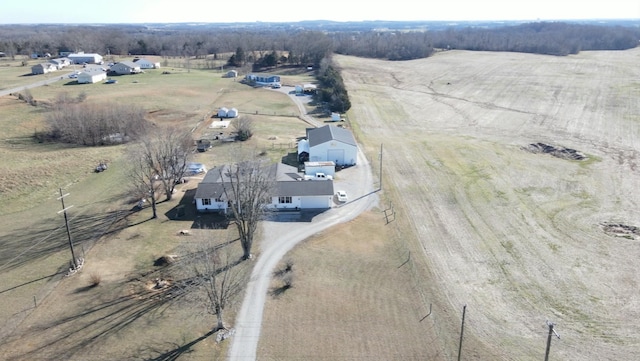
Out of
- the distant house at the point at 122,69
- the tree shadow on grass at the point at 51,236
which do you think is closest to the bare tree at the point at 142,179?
the tree shadow on grass at the point at 51,236

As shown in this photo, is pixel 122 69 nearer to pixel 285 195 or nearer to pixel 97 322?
pixel 285 195

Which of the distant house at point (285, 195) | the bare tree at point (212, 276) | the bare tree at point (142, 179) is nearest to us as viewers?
the bare tree at point (212, 276)

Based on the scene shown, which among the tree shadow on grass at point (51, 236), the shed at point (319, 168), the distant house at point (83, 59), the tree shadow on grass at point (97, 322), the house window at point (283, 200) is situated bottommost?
the tree shadow on grass at point (97, 322)

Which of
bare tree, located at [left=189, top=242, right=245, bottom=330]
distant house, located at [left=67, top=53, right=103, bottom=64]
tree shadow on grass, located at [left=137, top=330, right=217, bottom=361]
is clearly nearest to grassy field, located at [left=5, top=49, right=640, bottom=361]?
tree shadow on grass, located at [left=137, top=330, right=217, bottom=361]

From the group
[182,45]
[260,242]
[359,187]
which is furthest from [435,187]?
[182,45]

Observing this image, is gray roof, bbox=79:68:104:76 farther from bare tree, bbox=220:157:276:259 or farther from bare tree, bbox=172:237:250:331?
bare tree, bbox=220:157:276:259

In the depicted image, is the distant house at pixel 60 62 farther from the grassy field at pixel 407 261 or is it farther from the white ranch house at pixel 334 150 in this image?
the white ranch house at pixel 334 150

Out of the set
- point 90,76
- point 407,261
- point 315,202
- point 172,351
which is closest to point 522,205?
point 407,261
